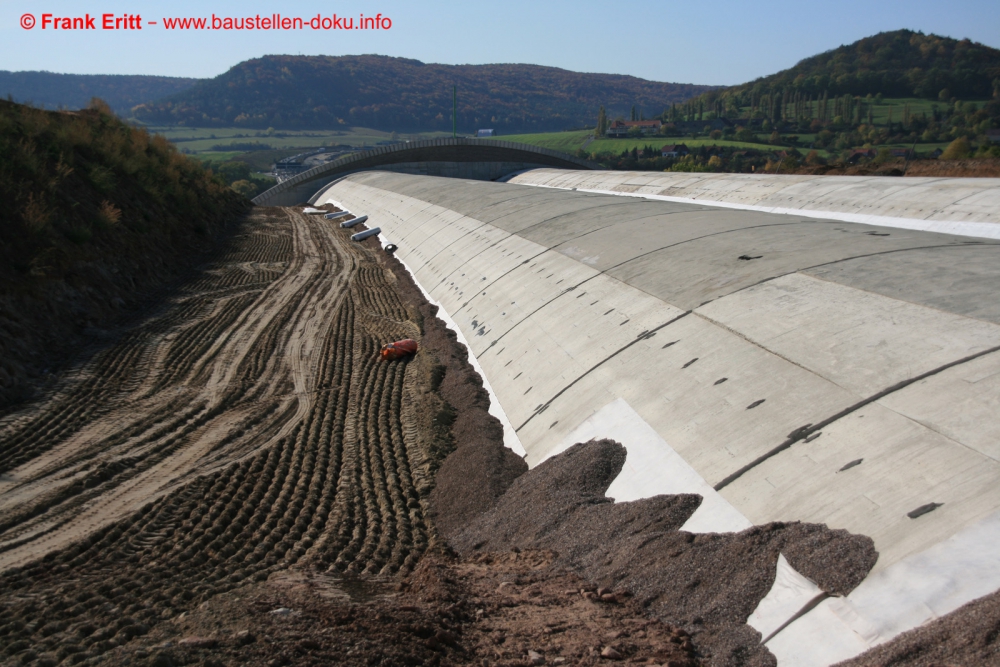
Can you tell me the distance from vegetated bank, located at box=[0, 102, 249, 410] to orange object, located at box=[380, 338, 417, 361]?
7.10 m

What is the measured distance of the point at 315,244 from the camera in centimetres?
2992

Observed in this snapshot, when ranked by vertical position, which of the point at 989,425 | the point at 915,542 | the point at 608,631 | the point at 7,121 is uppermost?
the point at 7,121

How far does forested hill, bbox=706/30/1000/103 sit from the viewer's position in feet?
366

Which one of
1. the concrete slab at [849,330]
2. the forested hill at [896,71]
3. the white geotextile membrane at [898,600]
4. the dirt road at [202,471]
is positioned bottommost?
the dirt road at [202,471]

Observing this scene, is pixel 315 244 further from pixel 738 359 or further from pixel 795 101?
pixel 795 101

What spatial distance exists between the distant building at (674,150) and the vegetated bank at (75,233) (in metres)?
70.6

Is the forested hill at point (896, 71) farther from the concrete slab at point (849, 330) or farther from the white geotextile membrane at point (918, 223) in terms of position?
the concrete slab at point (849, 330)

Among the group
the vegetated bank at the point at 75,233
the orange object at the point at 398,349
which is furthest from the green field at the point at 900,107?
the orange object at the point at 398,349

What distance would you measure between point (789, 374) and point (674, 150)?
86685mm

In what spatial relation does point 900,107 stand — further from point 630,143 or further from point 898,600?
point 898,600

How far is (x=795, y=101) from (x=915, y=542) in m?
138

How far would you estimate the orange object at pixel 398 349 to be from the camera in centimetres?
1464

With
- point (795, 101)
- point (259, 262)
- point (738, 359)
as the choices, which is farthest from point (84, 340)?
point (795, 101)

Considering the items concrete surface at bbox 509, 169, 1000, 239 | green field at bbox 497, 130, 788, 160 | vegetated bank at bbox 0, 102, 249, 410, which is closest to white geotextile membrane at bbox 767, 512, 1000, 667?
vegetated bank at bbox 0, 102, 249, 410
